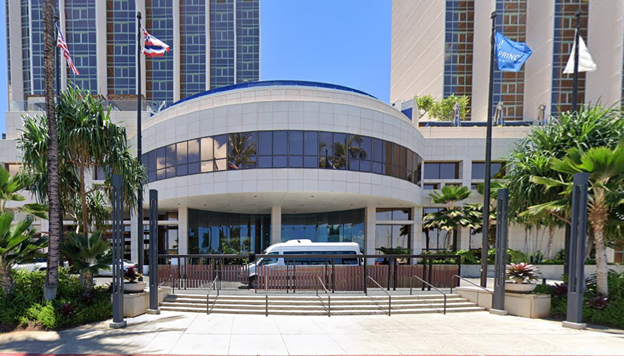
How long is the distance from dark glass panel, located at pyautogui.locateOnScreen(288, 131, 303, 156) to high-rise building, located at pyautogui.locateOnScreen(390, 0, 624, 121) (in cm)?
3924

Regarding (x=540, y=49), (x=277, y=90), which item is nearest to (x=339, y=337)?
(x=277, y=90)

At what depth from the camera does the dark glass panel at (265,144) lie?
59.0 feet

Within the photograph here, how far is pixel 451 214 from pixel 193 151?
18047 mm

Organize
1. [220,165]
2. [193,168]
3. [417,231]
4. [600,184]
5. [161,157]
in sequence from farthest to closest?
1. [417,231]
2. [161,157]
3. [193,168]
4. [220,165]
5. [600,184]

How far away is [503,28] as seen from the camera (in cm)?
4672

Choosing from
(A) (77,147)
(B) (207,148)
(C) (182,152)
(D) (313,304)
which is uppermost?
(B) (207,148)

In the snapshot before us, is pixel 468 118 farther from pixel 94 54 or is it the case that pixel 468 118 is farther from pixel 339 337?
pixel 94 54

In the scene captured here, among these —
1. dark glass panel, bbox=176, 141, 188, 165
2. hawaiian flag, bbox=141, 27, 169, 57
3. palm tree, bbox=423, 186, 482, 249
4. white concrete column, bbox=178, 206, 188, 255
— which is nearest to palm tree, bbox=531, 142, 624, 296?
palm tree, bbox=423, 186, 482, 249

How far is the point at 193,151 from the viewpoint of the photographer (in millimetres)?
19016

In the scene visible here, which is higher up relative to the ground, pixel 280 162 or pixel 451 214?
pixel 280 162

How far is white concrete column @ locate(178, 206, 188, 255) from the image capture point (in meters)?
21.5

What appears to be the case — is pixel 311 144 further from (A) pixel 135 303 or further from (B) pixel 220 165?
(A) pixel 135 303

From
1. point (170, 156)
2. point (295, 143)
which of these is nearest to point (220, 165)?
point (170, 156)

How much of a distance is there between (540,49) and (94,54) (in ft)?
221
